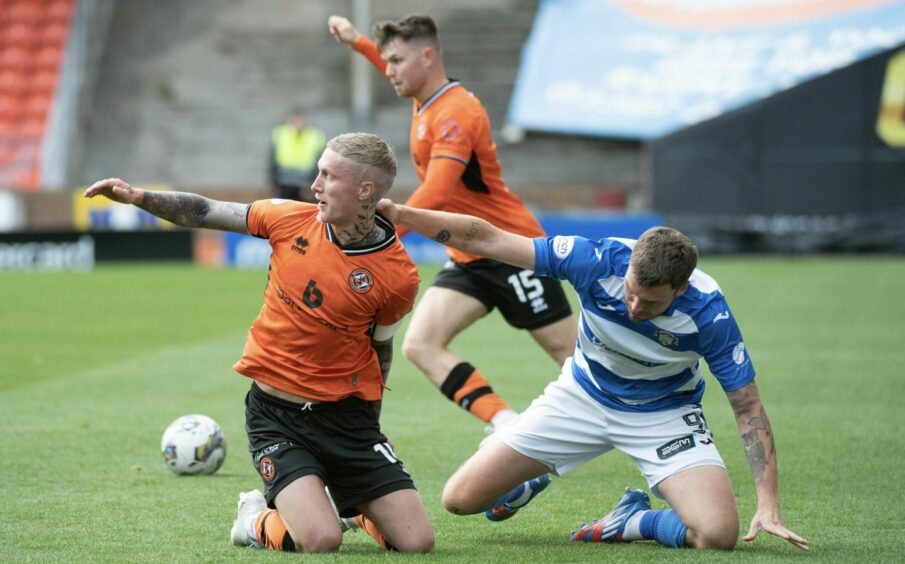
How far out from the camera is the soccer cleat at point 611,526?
5000mm

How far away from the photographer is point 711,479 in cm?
488

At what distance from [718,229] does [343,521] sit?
16158mm

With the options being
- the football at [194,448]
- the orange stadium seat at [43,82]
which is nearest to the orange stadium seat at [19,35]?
the orange stadium seat at [43,82]

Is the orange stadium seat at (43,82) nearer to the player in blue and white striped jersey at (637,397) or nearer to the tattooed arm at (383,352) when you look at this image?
the tattooed arm at (383,352)

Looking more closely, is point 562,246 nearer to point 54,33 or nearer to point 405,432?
point 405,432

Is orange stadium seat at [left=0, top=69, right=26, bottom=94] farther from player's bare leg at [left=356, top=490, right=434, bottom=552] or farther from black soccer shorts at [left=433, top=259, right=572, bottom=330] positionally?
player's bare leg at [left=356, top=490, right=434, bottom=552]

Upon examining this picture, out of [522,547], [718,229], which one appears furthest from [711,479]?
[718,229]

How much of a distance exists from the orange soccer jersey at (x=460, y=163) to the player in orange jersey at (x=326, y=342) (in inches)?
58.7

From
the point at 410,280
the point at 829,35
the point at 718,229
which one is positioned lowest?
the point at 718,229

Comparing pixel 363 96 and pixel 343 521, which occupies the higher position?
pixel 363 96

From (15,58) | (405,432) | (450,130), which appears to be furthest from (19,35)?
(450,130)

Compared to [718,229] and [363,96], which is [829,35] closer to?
[718,229]

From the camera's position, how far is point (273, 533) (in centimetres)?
480

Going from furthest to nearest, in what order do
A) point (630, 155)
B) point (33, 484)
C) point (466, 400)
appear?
point (630, 155) → point (466, 400) → point (33, 484)
